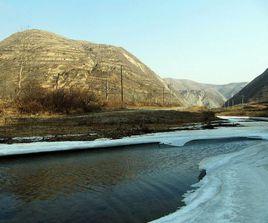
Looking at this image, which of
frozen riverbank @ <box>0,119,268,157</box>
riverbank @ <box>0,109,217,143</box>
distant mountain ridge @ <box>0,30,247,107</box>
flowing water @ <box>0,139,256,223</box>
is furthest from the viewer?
distant mountain ridge @ <box>0,30,247,107</box>

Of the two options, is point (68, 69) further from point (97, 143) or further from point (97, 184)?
point (97, 184)

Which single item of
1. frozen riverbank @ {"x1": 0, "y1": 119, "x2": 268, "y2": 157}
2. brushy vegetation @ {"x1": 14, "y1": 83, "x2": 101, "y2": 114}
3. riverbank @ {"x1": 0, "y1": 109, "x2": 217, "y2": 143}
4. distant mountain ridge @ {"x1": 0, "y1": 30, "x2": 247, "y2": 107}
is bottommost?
frozen riverbank @ {"x1": 0, "y1": 119, "x2": 268, "y2": 157}

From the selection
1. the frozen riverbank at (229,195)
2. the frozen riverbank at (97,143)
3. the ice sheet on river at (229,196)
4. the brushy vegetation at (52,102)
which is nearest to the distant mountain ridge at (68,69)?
the brushy vegetation at (52,102)

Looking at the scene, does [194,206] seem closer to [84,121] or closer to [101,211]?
[101,211]

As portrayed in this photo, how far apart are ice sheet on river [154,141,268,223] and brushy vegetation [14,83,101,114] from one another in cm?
3769

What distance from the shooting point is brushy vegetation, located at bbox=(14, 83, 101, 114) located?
52.2 metres

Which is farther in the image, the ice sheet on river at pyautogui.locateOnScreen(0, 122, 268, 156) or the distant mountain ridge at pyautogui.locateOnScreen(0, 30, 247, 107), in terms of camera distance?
the distant mountain ridge at pyautogui.locateOnScreen(0, 30, 247, 107)

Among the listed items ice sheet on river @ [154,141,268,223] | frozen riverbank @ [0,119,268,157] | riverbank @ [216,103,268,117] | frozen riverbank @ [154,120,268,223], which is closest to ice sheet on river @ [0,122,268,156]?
frozen riverbank @ [0,119,268,157]

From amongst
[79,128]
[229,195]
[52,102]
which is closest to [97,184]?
[229,195]

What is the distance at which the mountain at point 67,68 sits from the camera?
135 meters

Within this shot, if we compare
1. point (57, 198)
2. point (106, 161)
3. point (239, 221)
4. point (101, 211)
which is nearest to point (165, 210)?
point (101, 211)

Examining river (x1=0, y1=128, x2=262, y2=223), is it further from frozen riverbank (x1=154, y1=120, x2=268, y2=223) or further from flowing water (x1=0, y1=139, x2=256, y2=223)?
frozen riverbank (x1=154, y1=120, x2=268, y2=223)

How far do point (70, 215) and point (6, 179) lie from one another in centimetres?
707

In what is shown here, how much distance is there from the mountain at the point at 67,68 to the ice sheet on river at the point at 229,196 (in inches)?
4181
